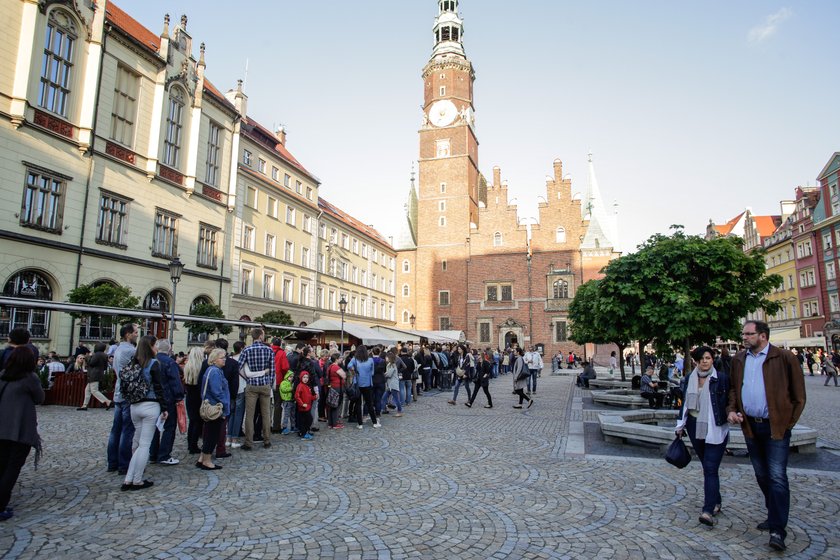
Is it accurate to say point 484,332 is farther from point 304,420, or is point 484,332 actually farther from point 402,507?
point 402,507

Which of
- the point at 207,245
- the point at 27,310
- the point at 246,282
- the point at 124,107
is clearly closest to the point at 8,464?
the point at 27,310

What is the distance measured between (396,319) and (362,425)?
46.4 meters

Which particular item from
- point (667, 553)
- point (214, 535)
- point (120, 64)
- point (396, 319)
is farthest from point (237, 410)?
point (396, 319)

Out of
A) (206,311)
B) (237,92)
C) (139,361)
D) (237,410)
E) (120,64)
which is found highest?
(237,92)

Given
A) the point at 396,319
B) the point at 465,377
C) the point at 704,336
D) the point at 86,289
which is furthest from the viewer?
the point at 396,319

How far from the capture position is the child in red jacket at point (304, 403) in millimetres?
9664

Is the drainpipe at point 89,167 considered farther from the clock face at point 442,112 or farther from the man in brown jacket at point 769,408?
the clock face at point 442,112

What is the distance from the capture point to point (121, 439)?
700 cm

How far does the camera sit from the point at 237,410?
9172 mm

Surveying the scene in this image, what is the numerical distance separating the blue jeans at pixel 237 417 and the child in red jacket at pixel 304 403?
1.00 m

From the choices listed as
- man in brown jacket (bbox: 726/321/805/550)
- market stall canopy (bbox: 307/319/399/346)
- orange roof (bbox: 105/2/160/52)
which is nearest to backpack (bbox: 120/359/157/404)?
man in brown jacket (bbox: 726/321/805/550)

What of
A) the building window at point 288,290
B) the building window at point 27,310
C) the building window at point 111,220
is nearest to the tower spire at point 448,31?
the building window at point 288,290

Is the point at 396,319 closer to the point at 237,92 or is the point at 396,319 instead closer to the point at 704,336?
the point at 237,92

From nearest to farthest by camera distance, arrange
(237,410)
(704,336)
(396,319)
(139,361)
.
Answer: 1. (139,361)
2. (237,410)
3. (704,336)
4. (396,319)
